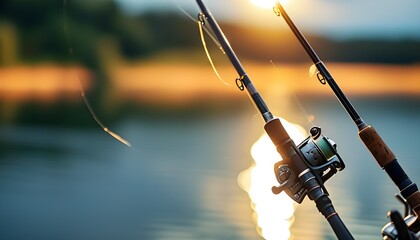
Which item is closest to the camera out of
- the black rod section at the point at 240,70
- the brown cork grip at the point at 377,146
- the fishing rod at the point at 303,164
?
the fishing rod at the point at 303,164

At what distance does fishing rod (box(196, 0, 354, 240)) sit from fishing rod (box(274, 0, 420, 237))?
150mm

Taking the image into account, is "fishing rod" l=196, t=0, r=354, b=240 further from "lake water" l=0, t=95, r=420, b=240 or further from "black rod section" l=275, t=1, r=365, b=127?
"lake water" l=0, t=95, r=420, b=240

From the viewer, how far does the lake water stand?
6758mm

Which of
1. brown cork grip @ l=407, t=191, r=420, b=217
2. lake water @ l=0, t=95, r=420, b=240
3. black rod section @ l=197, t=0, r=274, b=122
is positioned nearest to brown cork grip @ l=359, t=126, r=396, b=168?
brown cork grip @ l=407, t=191, r=420, b=217

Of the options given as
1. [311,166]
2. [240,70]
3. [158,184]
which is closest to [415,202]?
[311,166]

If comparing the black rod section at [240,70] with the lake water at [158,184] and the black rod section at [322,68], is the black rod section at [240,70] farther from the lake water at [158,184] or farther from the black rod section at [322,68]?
the lake water at [158,184]

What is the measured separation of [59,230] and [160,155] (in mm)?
5908

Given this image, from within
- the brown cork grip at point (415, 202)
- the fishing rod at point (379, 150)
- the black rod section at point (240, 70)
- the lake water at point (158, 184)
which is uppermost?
the lake water at point (158, 184)

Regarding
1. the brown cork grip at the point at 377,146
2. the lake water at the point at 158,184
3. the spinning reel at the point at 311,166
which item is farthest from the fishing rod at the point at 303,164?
the lake water at the point at 158,184

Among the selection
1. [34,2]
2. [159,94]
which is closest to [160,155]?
[34,2]

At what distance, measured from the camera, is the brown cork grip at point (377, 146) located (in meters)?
2.54

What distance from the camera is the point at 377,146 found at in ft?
8.37

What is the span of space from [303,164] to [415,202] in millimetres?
365

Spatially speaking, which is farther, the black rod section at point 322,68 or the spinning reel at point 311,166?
the black rod section at point 322,68
